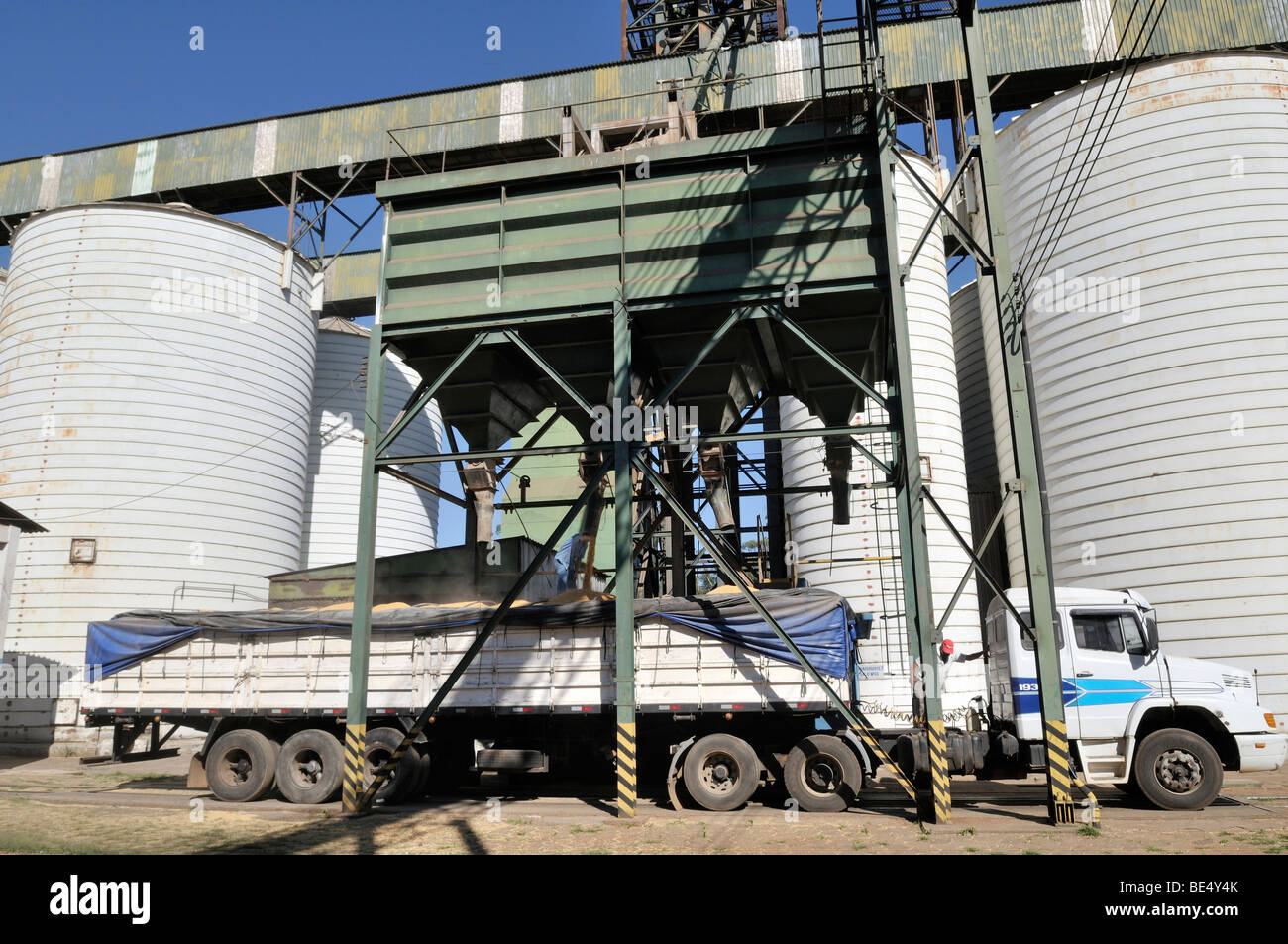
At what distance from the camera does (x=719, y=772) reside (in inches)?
484

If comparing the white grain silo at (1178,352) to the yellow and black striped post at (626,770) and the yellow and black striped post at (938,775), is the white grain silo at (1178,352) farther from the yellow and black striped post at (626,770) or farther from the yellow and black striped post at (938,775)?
the yellow and black striped post at (626,770)

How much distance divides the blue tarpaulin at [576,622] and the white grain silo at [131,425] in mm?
9142

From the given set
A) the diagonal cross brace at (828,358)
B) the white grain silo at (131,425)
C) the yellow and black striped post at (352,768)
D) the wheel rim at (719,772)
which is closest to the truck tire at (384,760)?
the yellow and black striped post at (352,768)

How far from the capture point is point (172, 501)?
2298 centimetres

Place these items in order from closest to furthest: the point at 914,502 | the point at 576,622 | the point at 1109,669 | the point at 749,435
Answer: the point at 914,502 < the point at 1109,669 < the point at 749,435 < the point at 576,622

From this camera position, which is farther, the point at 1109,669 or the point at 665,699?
the point at 665,699

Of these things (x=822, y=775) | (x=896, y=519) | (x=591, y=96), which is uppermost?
(x=591, y=96)

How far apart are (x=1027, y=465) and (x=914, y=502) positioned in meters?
1.53

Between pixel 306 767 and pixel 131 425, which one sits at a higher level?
pixel 131 425

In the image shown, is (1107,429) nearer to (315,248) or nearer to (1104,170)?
(1104,170)

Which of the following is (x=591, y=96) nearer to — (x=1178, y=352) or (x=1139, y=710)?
(x=1178, y=352)

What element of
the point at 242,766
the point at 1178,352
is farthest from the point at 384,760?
the point at 1178,352

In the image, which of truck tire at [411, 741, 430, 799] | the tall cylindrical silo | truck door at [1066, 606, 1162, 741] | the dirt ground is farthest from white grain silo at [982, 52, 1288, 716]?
truck tire at [411, 741, 430, 799]
